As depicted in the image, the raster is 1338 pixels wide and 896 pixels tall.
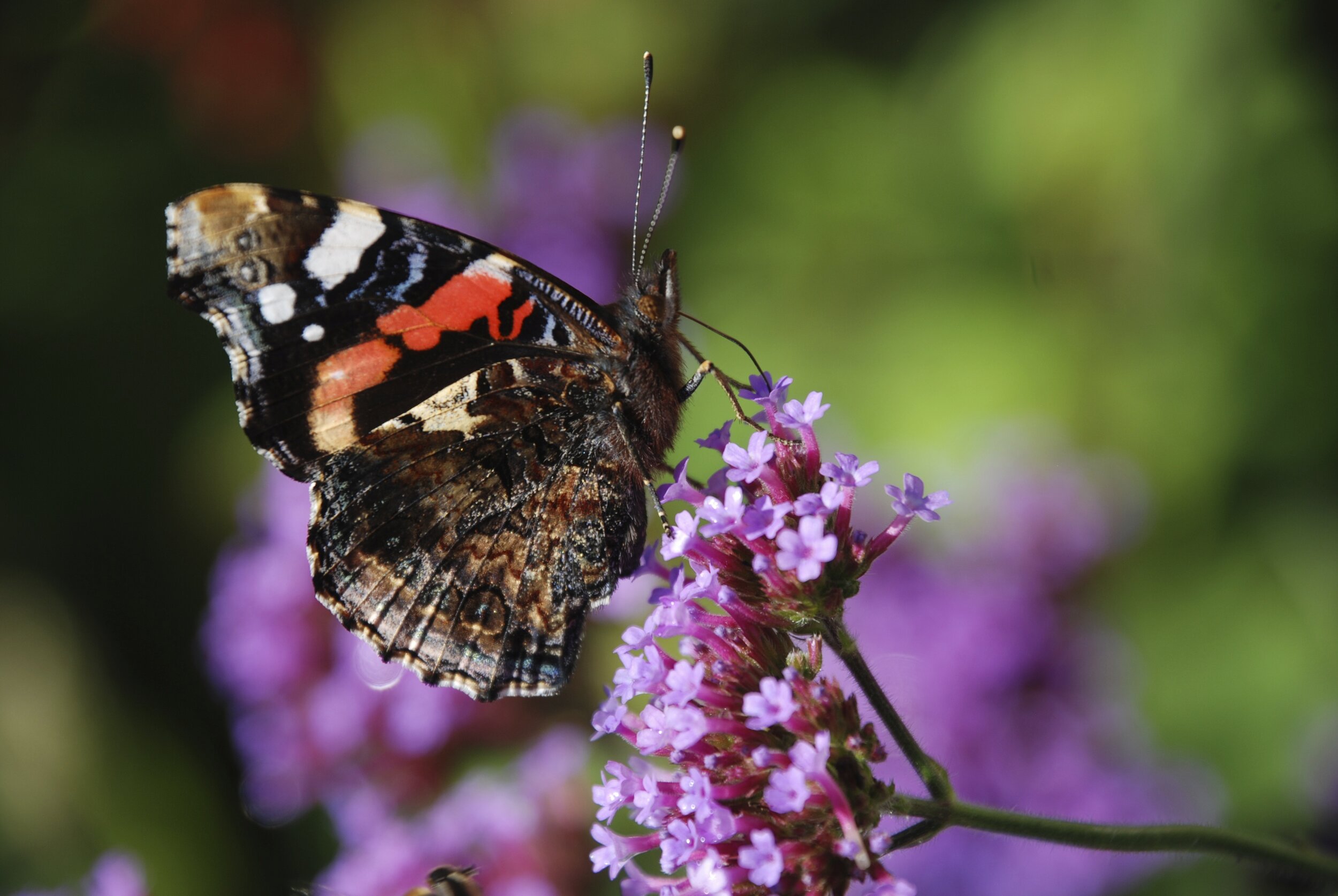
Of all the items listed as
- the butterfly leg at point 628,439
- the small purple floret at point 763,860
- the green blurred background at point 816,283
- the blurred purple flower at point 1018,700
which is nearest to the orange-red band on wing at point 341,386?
the butterfly leg at point 628,439

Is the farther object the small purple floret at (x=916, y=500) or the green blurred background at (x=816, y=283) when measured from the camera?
the green blurred background at (x=816, y=283)

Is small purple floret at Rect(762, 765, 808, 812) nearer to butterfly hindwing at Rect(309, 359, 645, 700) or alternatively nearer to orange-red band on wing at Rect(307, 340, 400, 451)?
butterfly hindwing at Rect(309, 359, 645, 700)

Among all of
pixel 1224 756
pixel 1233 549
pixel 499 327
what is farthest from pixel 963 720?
pixel 499 327

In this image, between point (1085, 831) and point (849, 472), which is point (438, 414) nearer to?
point (849, 472)

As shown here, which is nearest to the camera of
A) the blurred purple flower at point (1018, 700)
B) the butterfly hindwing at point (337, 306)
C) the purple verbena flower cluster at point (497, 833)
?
the butterfly hindwing at point (337, 306)

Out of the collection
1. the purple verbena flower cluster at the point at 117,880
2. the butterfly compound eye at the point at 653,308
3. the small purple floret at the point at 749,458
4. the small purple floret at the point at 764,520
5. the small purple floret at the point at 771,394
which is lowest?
the purple verbena flower cluster at the point at 117,880

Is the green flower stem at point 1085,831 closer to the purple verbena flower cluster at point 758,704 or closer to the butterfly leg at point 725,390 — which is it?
the purple verbena flower cluster at point 758,704

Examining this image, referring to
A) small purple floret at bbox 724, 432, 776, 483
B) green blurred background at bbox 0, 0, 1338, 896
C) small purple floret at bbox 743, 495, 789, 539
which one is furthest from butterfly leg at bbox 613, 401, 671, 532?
green blurred background at bbox 0, 0, 1338, 896

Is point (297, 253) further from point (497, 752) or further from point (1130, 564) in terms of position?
point (1130, 564)
